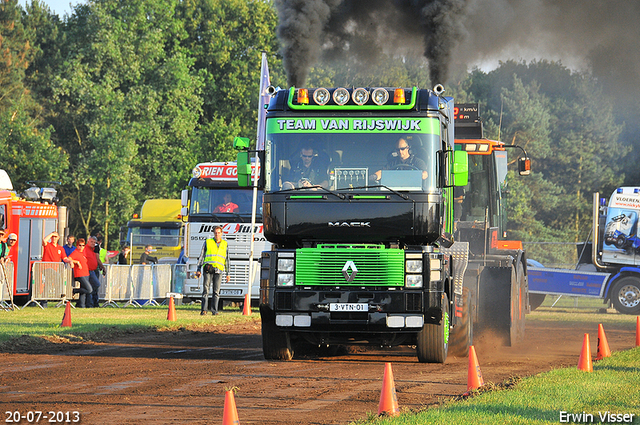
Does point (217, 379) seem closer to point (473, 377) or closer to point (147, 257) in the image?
point (473, 377)

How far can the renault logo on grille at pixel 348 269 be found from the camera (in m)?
11.4

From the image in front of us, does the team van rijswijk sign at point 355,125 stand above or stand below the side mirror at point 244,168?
above

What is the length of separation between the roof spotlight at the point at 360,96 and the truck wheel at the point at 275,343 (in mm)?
3230

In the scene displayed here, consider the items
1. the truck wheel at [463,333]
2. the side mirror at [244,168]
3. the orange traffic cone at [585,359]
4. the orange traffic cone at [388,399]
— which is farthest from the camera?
the truck wheel at [463,333]

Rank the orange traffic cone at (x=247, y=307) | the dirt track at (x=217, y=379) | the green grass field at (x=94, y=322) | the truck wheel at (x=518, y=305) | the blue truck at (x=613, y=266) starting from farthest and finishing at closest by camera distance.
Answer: the blue truck at (x=613, y=266), the orange traffic cone at (x=247, y=307), the truck wheel at (x=518, y=305), the green grass field at (x=94, y=322), the dirt track at (x=217, y=379)

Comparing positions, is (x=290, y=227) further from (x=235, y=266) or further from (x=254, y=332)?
(x=235, y=266)

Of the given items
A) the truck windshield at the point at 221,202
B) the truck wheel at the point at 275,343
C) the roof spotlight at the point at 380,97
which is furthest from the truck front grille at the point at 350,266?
the truck windshield at the point at 221,202

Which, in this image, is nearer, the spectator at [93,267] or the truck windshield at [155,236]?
the spectator at [93,267]

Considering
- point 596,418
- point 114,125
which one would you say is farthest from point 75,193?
point 596,418

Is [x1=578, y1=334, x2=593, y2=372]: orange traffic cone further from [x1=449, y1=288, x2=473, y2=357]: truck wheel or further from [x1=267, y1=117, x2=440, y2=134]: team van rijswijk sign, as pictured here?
[x1=267, y1=117, x2=440, y2=134]: team van rijswijk sign

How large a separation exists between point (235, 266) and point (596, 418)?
16477 mm

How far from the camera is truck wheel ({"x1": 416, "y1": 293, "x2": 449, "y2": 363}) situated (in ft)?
39.4

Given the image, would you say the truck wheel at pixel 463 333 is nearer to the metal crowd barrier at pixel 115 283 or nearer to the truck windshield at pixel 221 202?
the truck windshield at pixel 221 202

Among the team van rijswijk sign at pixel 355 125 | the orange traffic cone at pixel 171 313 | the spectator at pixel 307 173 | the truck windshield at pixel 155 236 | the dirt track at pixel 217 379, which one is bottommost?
the dirt track at pixel 217 379
